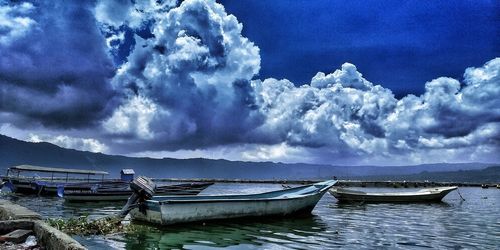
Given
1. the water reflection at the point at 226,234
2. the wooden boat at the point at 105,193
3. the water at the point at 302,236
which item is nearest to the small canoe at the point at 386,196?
the wooden boat at the point at 105,193

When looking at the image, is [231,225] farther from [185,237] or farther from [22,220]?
[22,220]

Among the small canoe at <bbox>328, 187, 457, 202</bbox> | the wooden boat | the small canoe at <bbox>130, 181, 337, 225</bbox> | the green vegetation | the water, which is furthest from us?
the small canoe at <bbox>328, 187, 457, 202</bbox>

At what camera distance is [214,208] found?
17.6 metres

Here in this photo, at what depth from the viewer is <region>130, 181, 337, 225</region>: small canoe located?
16234 millimetres

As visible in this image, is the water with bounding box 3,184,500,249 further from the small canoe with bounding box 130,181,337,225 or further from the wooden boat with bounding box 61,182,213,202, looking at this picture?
the wooden boat with bounding box 61,182,213,202

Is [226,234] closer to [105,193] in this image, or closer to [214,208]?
[214,208]

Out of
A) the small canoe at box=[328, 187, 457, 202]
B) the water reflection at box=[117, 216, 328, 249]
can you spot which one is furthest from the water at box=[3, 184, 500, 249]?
the small canoe at box=[328, 187, 457, 202]

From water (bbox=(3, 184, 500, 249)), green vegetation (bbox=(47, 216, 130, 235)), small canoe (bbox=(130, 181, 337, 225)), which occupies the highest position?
small canoe (bbox=(130, 181, 337, 225))

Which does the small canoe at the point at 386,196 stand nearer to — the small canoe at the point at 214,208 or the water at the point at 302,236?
the small canoe at the point at 214,208

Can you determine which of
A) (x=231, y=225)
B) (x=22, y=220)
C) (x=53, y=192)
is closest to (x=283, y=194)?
(x=231, y=225)

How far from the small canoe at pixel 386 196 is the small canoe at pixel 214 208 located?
45.4 ft

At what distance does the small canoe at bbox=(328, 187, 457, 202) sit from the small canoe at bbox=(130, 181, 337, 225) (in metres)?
13.8

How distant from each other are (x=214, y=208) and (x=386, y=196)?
76.0ft

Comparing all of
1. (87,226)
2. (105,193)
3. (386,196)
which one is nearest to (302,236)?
(87,226)
